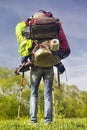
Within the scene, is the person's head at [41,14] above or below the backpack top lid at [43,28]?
above

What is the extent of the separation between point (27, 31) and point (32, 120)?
1.82m

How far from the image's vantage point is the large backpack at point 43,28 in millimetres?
7883

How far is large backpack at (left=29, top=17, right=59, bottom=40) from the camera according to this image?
7.88m

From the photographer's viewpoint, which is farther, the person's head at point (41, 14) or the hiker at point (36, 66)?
the person's head at point (41, 14)

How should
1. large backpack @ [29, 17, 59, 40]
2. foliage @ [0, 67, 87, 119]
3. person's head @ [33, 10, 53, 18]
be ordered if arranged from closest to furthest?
large backpack @ [29, 17, 59, 40] → person's head @ [33, 10, 53, 18] → foliage @ [0, 67, 87, 119]

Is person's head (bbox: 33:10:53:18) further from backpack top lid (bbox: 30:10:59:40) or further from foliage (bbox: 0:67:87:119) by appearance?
foliage (bbox: 0:67:87:119)

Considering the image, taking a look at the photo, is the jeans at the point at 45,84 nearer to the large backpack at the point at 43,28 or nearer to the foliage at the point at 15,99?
the large backpack at the point at 43,28

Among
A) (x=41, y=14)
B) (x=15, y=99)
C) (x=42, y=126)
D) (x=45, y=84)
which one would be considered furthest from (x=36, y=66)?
(x=15, y=99)

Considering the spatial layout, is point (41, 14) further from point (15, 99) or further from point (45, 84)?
point (15, 99)

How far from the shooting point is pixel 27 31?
791 cm

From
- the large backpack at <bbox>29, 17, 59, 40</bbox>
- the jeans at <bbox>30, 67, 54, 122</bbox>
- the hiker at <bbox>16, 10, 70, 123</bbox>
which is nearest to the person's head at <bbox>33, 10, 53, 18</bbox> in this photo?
the hiker at <bbox>16, 10, 70, 123</bbox>

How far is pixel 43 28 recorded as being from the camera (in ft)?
26.0

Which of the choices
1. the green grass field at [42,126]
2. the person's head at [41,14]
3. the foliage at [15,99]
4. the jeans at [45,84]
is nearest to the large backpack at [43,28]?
the person's head at [41,14]

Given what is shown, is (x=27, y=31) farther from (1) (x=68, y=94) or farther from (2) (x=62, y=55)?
(1) (x=68, y=94)
